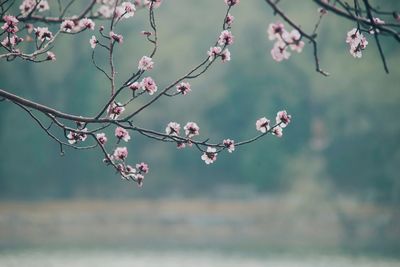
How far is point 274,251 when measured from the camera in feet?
81.2

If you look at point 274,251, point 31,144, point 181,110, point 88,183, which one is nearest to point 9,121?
point 31,144

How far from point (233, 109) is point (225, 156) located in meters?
2.45

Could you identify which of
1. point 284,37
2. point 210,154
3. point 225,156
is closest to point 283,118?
point 210,154

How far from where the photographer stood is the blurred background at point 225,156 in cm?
3025

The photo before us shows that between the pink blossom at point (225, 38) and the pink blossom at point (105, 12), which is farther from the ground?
the pink blossom at point (105, 12)

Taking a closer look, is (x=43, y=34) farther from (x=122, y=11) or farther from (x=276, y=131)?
(x=276, y=131)

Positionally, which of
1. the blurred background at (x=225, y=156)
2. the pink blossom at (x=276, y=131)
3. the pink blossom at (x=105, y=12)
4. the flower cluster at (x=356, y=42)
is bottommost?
the pink blossom at (x=276, y=131)

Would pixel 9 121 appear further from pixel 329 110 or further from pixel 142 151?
pixel 329 110

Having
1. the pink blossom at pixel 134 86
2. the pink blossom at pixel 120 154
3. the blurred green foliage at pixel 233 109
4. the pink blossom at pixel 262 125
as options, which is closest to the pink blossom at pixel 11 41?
the pink blossom at pixel 134 86

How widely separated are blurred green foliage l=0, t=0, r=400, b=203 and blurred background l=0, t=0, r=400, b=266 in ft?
0.20

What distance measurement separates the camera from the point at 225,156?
37.7 metres

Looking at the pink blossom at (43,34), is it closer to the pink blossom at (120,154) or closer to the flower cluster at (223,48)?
the pink blossom at (120,154)

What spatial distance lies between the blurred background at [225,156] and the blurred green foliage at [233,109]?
0.06 meters

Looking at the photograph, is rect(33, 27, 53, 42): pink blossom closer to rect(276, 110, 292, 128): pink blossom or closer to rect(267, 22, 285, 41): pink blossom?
rect(276, 110, 292, 128): pink blossom
